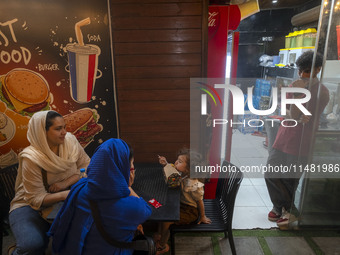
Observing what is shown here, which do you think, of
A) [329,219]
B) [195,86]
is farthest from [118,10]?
[329,219]

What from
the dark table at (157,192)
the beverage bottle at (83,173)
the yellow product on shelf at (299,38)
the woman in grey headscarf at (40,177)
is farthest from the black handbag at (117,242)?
the yellow product on shelf at (299,38)

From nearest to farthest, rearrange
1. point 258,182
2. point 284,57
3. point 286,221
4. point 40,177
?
point 40,177 → point 286,221 → point 258,182 → point 284,57

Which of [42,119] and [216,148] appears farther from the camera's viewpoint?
[216,148]

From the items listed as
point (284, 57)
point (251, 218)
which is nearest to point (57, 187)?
point (251, 218)

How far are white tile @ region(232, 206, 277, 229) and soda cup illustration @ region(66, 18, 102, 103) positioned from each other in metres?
2.40

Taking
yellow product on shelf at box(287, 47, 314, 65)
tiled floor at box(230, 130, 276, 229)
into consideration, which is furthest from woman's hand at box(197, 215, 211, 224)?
yellow product on shelf at box(287, 47, 314, 65)

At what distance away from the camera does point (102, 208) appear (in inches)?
57.7

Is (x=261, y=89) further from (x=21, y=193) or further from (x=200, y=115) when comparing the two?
(x=21, y=193)

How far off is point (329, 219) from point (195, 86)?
7.63 ft

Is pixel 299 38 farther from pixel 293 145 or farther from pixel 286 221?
pixel 286 221

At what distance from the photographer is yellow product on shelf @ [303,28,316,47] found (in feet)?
16.9

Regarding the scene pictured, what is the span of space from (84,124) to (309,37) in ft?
16.7

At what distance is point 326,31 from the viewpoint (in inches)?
92.9

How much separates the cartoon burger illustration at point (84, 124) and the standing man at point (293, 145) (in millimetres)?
2248
